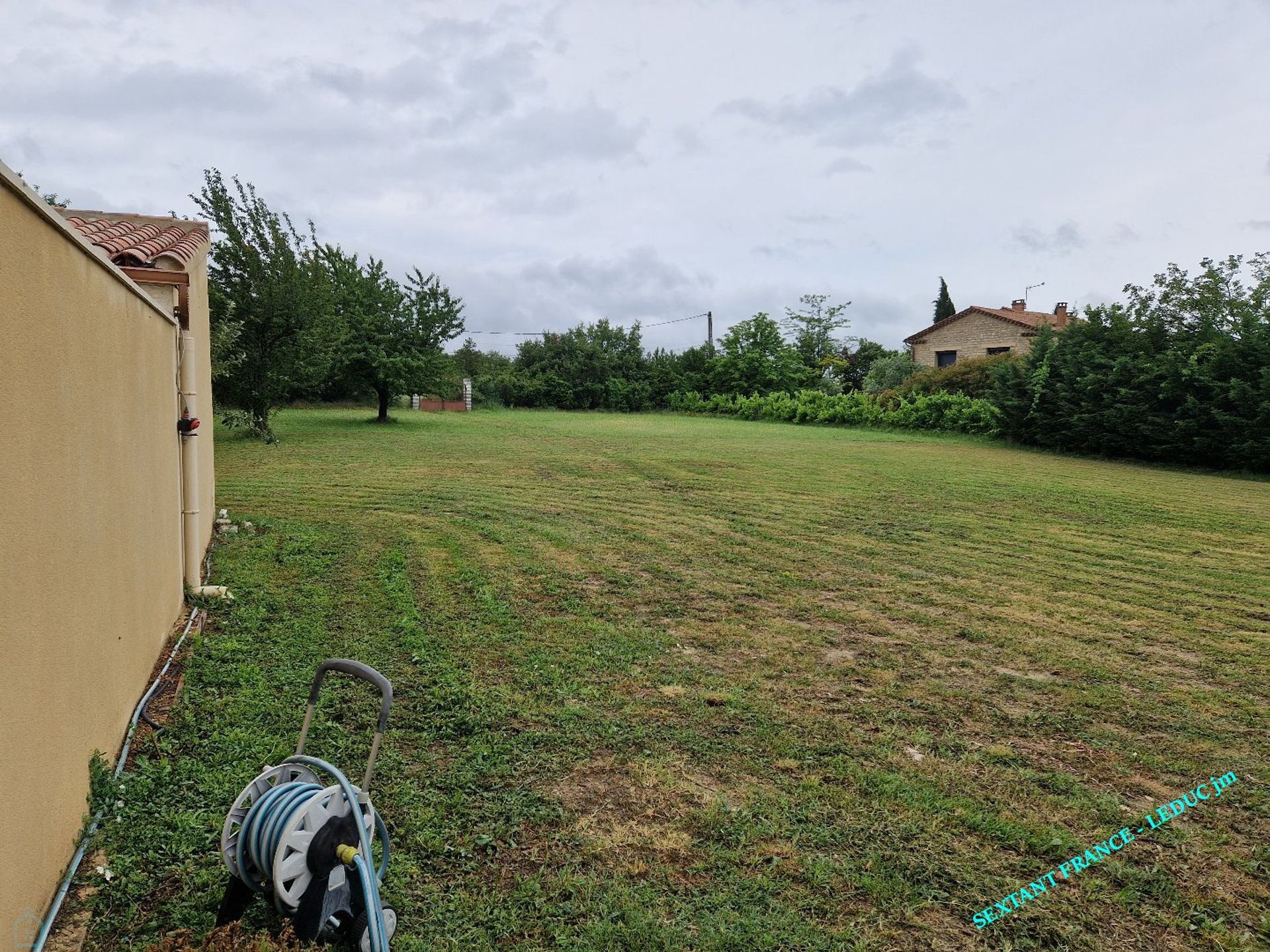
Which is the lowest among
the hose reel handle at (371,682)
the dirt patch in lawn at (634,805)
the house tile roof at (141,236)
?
the dirt patch in lawn at (634,805)

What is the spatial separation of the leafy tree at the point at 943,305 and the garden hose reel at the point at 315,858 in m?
50.5

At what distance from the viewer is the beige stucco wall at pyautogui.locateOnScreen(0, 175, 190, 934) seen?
1914 millimetres

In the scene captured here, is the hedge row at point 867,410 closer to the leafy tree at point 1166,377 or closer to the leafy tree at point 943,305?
the leafy tree at point 1166,377

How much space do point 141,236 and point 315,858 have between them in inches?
247

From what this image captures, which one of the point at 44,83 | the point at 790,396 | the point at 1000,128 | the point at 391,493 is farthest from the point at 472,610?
the point at 790,396

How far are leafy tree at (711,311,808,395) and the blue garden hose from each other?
121 feet

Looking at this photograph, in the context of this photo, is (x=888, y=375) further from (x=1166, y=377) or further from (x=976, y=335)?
(x=1166, y=377)

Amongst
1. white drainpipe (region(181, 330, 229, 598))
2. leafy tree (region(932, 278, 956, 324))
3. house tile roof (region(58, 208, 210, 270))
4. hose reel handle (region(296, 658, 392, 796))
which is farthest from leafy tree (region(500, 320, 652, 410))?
hose reel handle (region(296, 658, 392, 796))

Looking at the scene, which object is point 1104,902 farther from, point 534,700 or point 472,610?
point 472,610

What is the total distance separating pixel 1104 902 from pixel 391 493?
9283 millimetres

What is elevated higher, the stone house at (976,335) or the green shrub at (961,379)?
the stone house at (976,335)

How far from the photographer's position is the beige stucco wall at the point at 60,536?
1914 mm

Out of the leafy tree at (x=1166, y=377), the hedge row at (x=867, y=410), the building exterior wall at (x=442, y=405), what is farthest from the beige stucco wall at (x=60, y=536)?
the building exterior wall at (x=442, y=405)

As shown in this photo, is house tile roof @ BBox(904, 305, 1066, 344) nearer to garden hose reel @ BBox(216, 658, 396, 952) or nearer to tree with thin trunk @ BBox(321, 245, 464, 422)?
tree with thin trunk @ BBox(321, 245, 464, 422)
